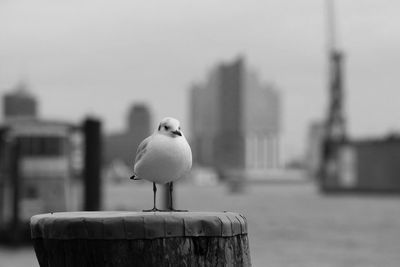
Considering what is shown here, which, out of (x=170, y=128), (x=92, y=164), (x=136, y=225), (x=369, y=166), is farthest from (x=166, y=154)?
(x=369, y=166)

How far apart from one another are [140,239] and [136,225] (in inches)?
2.8

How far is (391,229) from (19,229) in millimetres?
43287

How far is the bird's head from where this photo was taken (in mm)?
5582

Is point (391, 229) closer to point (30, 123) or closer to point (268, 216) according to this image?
point (268, 216)

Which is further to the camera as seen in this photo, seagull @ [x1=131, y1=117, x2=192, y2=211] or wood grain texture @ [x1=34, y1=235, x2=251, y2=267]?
Answer: seagull @ [x1=131, y1=117, x2=192, y2=211]

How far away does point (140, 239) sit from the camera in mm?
4691

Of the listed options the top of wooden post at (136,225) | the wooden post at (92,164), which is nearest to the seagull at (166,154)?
the top of wooden post at (136,225)

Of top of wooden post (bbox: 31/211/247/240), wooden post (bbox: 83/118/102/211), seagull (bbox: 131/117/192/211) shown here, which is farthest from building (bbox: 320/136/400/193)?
top of wooden post (bbox: 31/211/247/240)

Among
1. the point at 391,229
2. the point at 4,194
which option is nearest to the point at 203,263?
the point at 4,194

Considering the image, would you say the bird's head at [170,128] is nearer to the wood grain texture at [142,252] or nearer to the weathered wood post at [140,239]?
the weathered wood post at [140,239]

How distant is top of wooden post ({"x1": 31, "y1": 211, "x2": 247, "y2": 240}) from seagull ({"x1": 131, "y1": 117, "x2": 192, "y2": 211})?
23.9 inches

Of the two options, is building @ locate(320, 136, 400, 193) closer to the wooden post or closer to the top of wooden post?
the wooden post

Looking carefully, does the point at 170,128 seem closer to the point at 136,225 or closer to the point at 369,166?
the point at 136,225

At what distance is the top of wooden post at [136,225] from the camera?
185 inches
